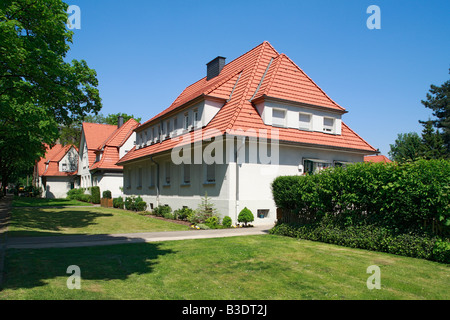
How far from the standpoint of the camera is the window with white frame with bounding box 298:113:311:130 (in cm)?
1928

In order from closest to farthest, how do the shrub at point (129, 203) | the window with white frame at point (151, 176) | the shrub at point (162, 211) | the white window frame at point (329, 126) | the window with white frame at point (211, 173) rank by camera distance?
the window with white frame at point (211, 173) → the white window frame at point (329, 126) → the shrub at point (162, 211) → the window with white frame at point (151, 176) → the shrub at point (129, 203)

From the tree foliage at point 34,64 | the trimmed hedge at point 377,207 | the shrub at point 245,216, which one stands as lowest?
the shrub at point 245,216

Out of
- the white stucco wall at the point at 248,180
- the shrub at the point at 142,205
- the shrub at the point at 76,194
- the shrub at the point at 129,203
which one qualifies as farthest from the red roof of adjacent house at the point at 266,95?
the shrub at the point at 76,194

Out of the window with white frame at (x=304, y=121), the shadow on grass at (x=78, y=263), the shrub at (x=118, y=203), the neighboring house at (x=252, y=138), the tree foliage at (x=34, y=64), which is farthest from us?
the shrub at (x=118, y=203)

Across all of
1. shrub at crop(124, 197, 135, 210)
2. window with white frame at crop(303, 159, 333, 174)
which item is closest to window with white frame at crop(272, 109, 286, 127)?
window with white frame at crop(303, 159, 333, 174)

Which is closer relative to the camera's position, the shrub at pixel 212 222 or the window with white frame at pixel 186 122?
the shrub at pixel 212 222

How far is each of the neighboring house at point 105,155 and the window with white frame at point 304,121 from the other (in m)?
25.1

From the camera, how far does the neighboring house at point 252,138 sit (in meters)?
16.6

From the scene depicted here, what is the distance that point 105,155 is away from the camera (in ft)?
131

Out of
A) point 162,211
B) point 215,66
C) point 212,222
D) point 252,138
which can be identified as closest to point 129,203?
point 162,211

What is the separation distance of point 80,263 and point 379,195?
8.19 metres

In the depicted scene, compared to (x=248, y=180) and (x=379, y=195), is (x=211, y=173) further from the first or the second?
(x=379, y=195)

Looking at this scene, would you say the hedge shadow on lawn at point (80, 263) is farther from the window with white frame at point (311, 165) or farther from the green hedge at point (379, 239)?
the window with white frame at point (311, 165)
